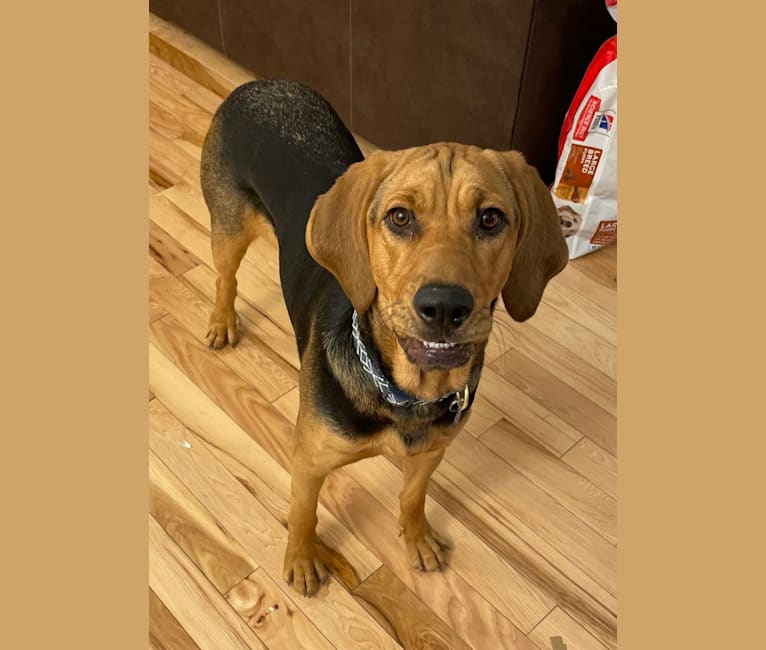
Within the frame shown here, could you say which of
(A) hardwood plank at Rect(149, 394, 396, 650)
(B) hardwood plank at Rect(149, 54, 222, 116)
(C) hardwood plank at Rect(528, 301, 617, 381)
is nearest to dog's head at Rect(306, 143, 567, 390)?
(A) hardwood plank at Rect(149, 394, 396, 650)

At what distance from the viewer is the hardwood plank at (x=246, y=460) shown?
249 cm

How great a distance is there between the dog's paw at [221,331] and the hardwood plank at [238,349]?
0.10 feet

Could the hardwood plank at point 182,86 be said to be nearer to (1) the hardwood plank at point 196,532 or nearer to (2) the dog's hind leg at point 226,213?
(2) the dog's hind leg at point 226,213

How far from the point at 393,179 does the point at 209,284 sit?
1.71m

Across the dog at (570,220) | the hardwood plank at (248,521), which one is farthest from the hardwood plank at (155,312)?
the dog at (570,220)

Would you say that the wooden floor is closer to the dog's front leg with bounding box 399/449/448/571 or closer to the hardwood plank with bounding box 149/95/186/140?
the dog's front leg with bounding box 399/449/448/571

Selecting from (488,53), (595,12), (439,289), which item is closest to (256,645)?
(439,289)

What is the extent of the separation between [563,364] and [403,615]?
4.12 ft

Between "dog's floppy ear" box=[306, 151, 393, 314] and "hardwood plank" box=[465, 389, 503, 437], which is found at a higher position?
"dog's floppy ear" box=[306, 151, 393, 314]

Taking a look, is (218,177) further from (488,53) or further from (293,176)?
(488,53)

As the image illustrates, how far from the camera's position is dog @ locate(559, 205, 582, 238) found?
11.3 feet

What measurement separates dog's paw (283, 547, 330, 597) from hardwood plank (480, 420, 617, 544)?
0.81 m

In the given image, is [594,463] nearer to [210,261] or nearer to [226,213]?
[226,213]

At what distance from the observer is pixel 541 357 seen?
3.12 meters
